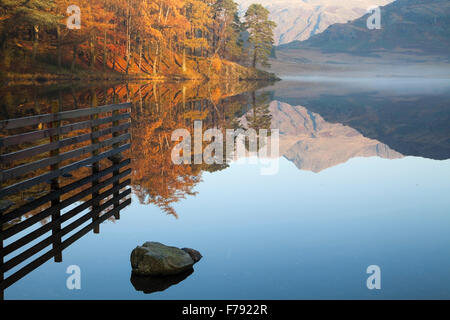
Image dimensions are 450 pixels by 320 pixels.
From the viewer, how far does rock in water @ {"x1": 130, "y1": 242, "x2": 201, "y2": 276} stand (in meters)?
7.52

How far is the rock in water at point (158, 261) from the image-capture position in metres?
7.52

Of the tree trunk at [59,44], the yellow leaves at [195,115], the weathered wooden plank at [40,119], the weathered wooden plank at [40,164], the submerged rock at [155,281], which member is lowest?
the submerged rock at [155,281]

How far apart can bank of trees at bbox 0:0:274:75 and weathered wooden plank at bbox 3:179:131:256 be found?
A: 131 ft

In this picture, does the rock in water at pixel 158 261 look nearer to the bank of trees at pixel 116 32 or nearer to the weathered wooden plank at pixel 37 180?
the weathered wooden plank at pixel 37 180

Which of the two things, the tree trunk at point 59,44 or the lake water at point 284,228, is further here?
the tree trunk at point 59,44

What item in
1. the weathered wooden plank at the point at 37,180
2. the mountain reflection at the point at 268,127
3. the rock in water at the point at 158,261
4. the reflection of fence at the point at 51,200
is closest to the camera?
the rock in water at the point at 158,261
